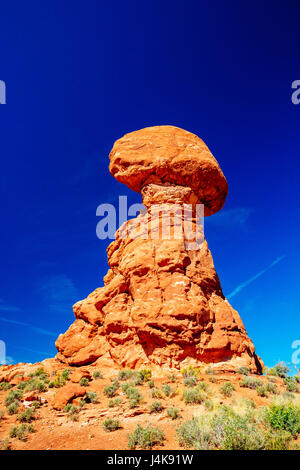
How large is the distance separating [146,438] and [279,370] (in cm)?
1110

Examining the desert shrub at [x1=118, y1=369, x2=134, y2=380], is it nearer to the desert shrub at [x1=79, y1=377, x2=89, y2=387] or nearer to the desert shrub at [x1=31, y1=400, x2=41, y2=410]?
the desert shrub at [x1=79, y1=377, x2=89, y2=387]

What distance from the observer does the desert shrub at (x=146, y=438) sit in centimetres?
673

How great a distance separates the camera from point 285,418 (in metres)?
6.90

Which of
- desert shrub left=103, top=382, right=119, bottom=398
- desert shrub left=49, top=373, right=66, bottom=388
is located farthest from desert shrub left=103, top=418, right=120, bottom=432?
desert shrub left=49, top=373, right=66, bottom=388

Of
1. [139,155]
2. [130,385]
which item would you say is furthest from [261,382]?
[139,155]

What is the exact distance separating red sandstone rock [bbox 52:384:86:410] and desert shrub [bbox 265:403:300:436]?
23.6ft

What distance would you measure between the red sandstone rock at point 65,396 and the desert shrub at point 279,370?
10550 millimetres

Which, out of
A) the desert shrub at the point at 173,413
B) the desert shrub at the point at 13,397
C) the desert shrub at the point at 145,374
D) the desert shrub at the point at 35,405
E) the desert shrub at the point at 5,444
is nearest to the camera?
the desert shrub at the point at 5,444

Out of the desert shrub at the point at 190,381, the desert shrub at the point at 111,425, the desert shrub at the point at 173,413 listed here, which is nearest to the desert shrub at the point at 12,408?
the desert shrub at the point at 111,425

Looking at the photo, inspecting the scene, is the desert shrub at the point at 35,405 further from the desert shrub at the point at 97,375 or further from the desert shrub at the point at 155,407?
the desert shrub at the point at 155,407
